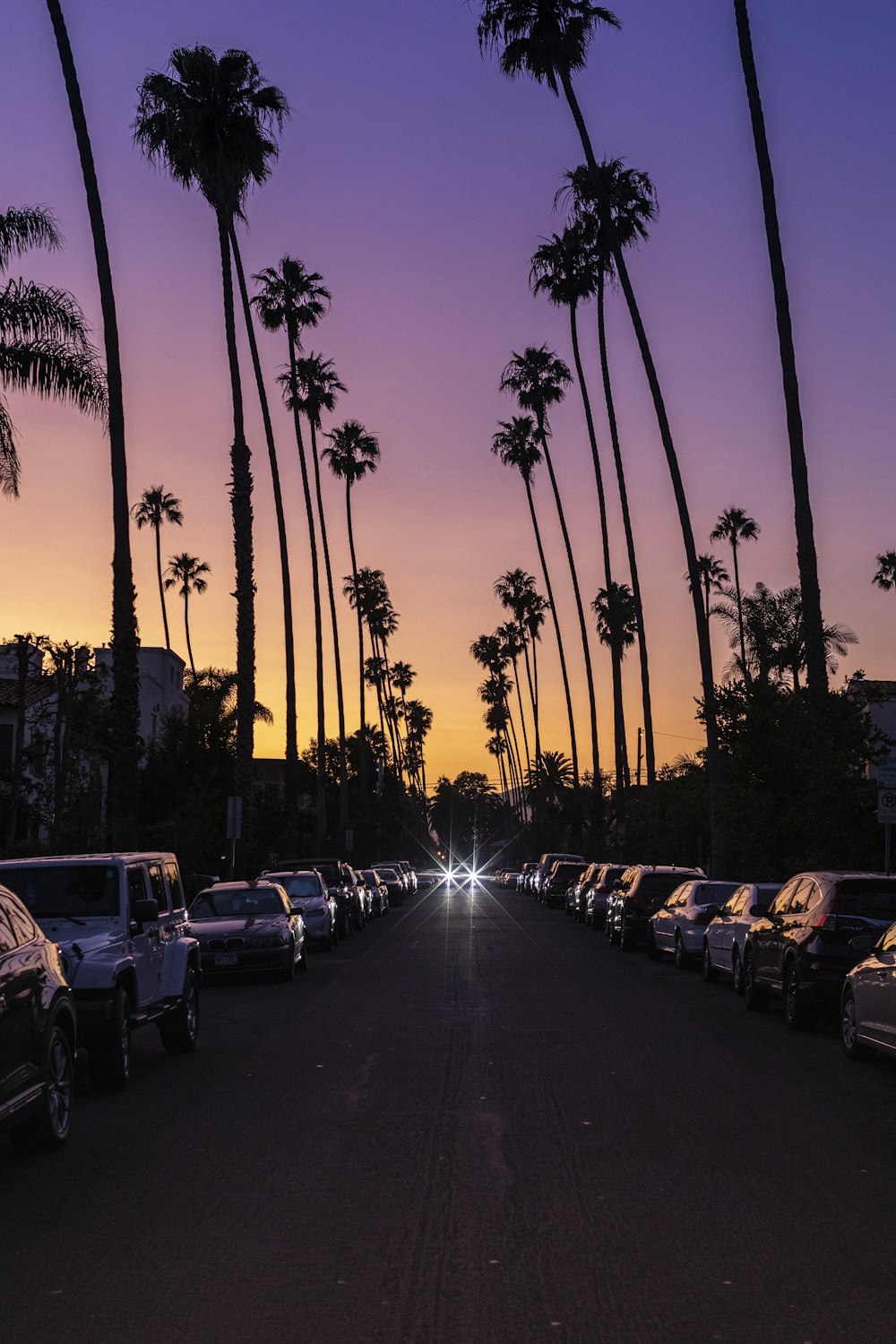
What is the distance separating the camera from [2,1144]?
9953mm

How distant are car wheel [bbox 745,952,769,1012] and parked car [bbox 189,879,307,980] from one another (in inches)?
273

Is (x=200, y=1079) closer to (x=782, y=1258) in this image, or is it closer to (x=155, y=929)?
(x=155, y=929)

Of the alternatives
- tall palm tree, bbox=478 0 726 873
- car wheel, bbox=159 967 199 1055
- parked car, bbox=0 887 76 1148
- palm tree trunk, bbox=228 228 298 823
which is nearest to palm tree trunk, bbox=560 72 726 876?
tall palm tree, bbox=478 0 726 873

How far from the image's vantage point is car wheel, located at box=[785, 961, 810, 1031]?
1630 centimetres

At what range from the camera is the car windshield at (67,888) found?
1312 cm

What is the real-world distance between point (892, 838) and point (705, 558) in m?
58.5

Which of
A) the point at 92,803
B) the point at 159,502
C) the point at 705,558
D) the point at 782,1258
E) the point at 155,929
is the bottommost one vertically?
the point at 782,1258

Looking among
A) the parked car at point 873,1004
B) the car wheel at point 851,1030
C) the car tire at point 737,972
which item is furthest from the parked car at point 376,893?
the parked car at point 873,1004

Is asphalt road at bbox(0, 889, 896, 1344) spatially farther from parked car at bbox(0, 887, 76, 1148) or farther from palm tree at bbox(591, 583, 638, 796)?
palm tree at bbox(591, 583, 638, 796)

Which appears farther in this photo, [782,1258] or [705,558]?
[705,558]

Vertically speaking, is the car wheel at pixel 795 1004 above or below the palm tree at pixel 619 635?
below

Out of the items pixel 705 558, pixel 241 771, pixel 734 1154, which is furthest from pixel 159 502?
pixel 734 1154

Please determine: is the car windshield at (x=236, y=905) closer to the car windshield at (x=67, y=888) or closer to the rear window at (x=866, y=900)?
the rear window at (x=866, y=900)

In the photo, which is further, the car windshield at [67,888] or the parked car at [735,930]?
the parked car at [735,930]
